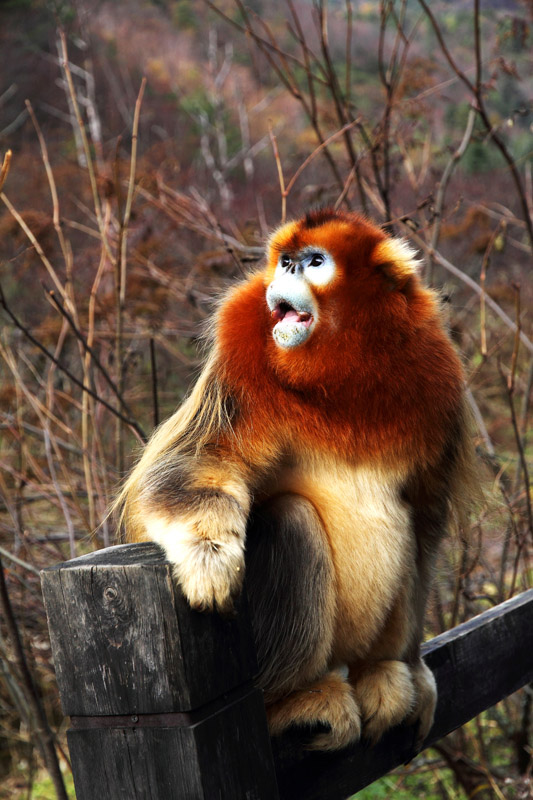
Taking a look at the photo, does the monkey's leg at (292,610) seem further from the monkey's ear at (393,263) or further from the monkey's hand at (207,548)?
the monkey's ear at (393,263)

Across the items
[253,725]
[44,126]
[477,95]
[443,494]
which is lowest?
[253,725]

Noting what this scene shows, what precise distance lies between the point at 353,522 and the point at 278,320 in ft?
1.44

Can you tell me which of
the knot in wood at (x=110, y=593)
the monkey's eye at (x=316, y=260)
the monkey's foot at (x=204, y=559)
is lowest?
the knot in wood at (x=110, y=593)

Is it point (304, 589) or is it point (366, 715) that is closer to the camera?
point (304, 589)

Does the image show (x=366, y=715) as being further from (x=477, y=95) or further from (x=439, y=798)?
(x=439, y=798)

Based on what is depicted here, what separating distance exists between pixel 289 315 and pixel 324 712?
0.77 metres

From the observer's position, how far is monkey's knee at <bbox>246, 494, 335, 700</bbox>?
5.17 ft

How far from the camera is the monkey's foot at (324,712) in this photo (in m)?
1.54

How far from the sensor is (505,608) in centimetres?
214

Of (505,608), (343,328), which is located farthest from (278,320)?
(505,608)

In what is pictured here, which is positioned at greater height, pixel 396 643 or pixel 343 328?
pixel 343 328

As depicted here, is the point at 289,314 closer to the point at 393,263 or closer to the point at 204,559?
the point at 393,263

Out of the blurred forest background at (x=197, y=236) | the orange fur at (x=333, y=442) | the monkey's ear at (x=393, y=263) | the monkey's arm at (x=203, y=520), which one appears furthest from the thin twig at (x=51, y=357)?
the monkey's ear at (x=393, y=263)

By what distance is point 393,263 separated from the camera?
1.75 metres
